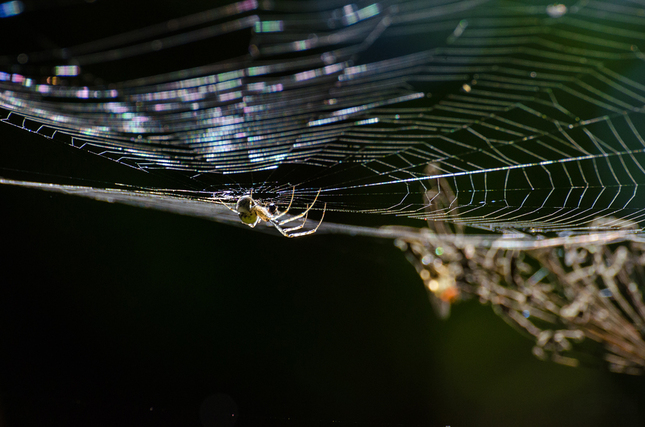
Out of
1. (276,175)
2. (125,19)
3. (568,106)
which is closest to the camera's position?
(125,19)

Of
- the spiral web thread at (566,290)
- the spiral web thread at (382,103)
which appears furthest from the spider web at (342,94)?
the spiral web thread at (566,290)

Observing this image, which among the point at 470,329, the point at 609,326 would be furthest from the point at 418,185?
the point at 470,329

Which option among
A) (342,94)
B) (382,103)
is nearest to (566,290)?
(382,103)

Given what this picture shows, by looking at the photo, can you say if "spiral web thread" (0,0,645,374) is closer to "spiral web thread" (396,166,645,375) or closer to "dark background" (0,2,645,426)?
"spiral web thread" (396,166,645,375)

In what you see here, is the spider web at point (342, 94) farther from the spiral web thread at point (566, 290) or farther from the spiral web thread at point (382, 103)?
the spiral web thread at point (566, 290)

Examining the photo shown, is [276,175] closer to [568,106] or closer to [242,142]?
[242,142]

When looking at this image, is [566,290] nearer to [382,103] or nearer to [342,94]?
[382,103]

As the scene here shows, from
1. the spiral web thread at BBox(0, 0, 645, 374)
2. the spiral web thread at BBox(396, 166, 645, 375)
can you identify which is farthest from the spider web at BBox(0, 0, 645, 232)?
the spiral web thread at BBox(396, 166, 645, 375)
